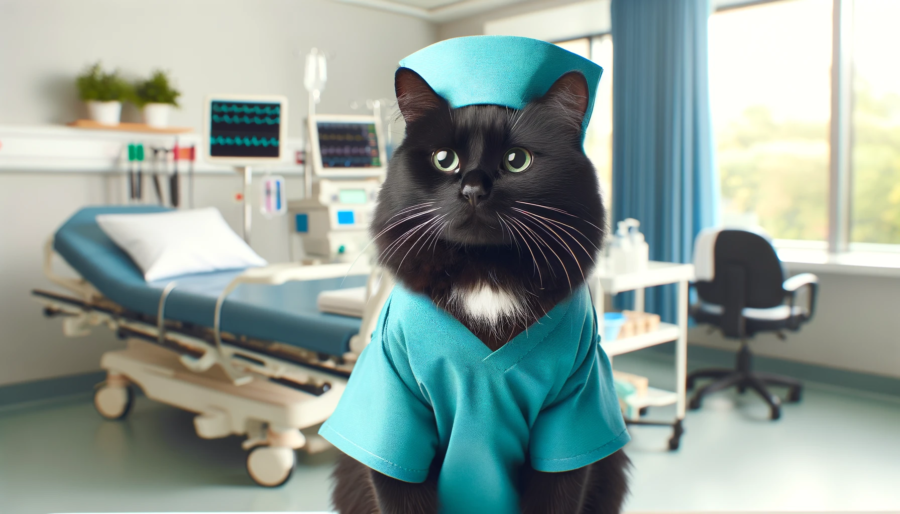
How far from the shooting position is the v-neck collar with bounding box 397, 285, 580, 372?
714 millimetres

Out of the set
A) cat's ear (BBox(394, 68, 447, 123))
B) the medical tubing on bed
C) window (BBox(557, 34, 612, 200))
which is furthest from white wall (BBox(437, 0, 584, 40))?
cat's ear (BBox(394, 68, 447, 123))

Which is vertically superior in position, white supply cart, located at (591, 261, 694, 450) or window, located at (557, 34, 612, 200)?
window, located at (557, 34, 612, 200)

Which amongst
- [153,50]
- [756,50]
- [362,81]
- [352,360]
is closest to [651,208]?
[756,50]

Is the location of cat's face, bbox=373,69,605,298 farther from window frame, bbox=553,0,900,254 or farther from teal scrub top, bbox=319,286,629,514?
window frame, bbox=553,0,900,254

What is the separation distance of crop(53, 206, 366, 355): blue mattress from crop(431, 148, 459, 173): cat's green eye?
1.31 m

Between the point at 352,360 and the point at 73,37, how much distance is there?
7.96 ft

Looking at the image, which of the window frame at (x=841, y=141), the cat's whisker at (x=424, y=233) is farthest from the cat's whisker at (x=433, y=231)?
the window frame at (x=841, y=141)

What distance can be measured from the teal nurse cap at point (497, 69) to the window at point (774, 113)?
3486mm

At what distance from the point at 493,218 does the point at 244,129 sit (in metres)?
2.28

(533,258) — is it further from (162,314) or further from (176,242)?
(176,242)

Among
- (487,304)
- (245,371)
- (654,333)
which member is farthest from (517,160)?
(654,333)

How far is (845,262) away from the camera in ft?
11.5

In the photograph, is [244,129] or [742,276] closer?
[244,129]

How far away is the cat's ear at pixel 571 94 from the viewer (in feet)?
2.29
